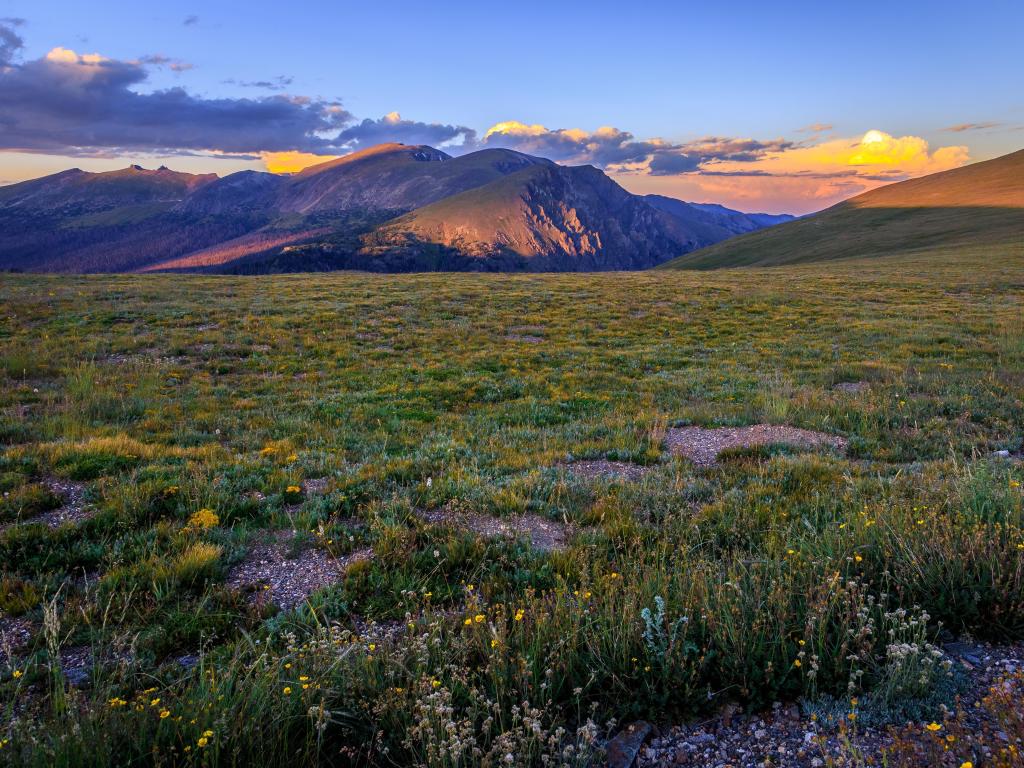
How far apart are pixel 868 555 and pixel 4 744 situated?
6.29 m

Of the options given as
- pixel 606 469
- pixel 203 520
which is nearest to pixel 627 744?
pixel 203 520

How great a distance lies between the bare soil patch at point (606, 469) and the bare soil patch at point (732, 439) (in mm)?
1031

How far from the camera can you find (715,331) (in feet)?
86.3

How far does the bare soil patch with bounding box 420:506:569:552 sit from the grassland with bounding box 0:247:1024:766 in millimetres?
197

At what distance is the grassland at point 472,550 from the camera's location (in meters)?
3.43

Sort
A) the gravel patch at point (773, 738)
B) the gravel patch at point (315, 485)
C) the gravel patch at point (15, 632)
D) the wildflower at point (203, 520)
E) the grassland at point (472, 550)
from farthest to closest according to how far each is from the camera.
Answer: the gravel patch at point (315, 485) → the wildflower at point (203, 520) → the gravel patch at point (15, 632) → the grassland at point (472, 550) → the gravel patch at point (773, 738)

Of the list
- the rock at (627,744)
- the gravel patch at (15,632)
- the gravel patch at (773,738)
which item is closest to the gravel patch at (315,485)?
the gravel patch at (15,632)

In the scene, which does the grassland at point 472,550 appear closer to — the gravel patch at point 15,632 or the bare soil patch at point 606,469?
the gravel patch at point 15,632

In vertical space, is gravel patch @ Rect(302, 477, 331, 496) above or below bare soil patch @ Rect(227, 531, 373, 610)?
above

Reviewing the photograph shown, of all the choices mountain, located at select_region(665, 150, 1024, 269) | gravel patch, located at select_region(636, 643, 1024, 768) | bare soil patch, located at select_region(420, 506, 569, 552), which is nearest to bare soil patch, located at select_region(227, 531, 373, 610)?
bare soil patch, located at select_region(420, 506, 569, 552)

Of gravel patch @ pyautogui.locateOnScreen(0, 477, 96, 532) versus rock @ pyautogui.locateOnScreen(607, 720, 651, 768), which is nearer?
rock @ pyautogui.locateOnScreen(607, 720, 651, 768)

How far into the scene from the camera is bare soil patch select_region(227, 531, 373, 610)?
546 centimetres

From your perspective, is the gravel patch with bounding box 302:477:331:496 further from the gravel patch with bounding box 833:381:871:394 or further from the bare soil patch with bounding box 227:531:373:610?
the gravel patch with bounding box 833:381:871:394

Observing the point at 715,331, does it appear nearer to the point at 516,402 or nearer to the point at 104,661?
the point at 516,402
